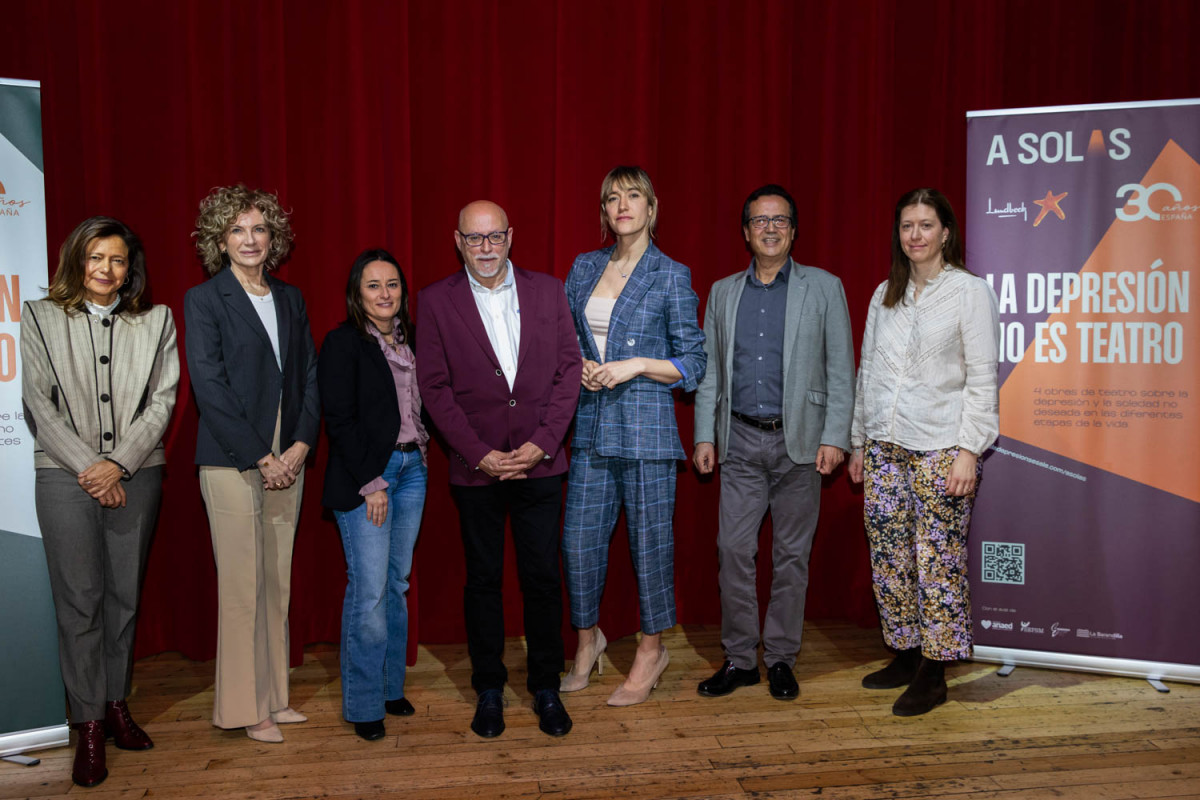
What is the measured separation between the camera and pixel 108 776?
2.56 meters

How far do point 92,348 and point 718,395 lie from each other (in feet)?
7.15

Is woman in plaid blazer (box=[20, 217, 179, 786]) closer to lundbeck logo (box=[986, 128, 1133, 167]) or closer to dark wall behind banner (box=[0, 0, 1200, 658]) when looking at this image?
dark wall behind banner (box=[0, 0, 1200, 658])

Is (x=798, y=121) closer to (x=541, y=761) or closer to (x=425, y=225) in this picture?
(x=425, y=225)

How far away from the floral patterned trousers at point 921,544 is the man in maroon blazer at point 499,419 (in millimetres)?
1203

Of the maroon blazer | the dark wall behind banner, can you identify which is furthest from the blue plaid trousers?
the dark wall behind banner

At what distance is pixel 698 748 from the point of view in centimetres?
270

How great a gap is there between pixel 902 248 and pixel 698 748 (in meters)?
1.92

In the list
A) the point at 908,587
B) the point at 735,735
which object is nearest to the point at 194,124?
the point at 735,735

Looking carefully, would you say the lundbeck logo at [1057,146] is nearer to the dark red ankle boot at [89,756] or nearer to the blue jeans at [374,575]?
the blue jeans at [374,575]

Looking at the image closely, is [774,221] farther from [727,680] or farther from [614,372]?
[727,680]

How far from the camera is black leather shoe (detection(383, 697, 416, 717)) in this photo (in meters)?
3.00

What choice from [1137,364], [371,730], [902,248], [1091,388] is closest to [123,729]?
[371,730]

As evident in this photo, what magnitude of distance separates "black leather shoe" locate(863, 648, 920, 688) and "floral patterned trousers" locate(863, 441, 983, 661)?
0.45 feet

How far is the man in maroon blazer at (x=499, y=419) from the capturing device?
278 cm
